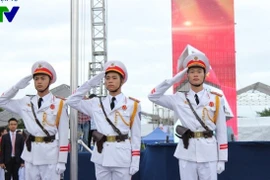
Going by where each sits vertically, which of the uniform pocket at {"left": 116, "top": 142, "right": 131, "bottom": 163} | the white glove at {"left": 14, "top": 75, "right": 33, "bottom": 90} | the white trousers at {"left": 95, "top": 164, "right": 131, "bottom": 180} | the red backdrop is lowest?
the white trousers at {"left": 95, "top": 164, "right": 131, "bottom": 180}

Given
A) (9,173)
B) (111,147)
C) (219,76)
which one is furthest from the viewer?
(219,76)

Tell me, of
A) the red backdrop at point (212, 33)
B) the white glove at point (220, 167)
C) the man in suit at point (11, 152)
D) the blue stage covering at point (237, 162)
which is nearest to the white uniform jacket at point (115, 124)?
the white glove at point (220, 167)

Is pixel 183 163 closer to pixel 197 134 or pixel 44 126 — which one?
pixel 197 134

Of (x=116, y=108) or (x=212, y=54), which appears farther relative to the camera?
(x=212, y=54)

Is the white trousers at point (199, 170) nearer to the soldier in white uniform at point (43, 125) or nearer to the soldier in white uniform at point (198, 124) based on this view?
the soldier in white uniform at point (198, 124)

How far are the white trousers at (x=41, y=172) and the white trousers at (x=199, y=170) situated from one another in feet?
4.28

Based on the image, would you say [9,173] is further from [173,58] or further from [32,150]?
[173,58]

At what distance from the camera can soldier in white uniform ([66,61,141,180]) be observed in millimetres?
4715

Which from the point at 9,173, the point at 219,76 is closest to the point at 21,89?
the point at 9,173

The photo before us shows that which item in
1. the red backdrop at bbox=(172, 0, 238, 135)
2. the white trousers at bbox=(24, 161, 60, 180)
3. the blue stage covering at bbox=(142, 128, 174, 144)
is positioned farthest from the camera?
the blue stage covering at bbox=(142, 128, 174, 144)

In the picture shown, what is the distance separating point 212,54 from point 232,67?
0.62 m

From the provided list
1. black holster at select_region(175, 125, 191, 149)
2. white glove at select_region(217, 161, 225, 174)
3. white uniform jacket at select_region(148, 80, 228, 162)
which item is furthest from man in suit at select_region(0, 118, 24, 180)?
white glove at select_region(217, 161, 225, 174)

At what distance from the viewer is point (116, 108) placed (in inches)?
191

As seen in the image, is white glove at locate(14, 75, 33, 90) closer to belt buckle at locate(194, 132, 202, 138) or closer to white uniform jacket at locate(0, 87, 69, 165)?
white uniform jacket at locate(0, 87, 69, 165)
